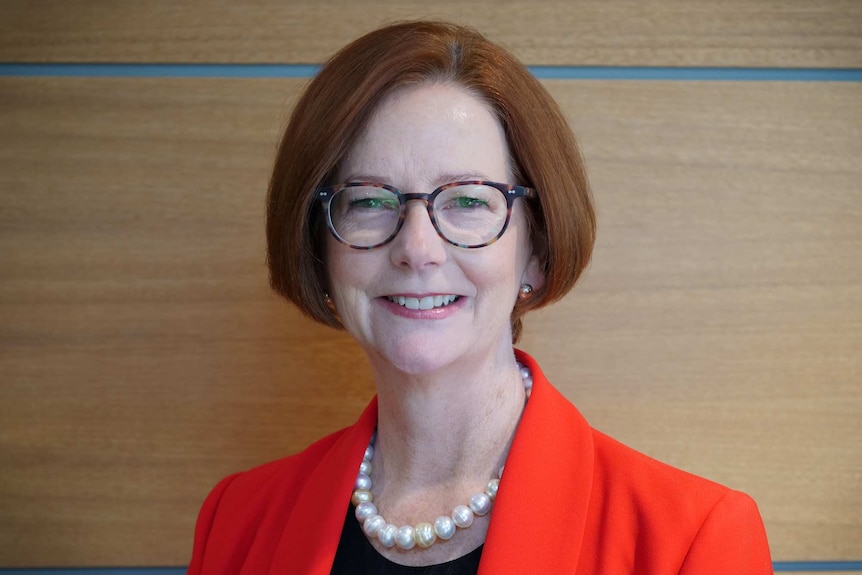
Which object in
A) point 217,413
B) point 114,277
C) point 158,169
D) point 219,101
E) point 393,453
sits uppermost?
point 219,101

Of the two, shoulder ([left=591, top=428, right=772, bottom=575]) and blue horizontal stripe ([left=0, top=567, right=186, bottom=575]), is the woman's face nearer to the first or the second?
shoulder ([left=591, top=428, right=772, bottom=575])

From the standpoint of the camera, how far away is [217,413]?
5.04 feet

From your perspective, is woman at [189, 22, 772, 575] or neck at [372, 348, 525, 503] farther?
neck at [372, 348, 525, 503]

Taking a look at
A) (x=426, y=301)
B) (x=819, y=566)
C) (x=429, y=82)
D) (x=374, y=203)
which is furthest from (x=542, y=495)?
(x=819, y=566)

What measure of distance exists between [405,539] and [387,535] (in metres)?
0.03

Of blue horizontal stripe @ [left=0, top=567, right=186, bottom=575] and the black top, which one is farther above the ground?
the black top

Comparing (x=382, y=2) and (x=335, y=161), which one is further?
(x=382, y=2)

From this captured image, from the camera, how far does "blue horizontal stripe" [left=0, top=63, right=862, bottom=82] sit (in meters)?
1.45

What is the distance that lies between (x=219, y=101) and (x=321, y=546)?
32.8 inches

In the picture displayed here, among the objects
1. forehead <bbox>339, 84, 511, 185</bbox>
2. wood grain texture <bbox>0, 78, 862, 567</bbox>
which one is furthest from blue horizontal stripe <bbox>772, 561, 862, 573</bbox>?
forehead <bbox>339, 84, 511, 185</bbox>

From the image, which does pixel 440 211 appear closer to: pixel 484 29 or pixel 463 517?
pixel 463 517

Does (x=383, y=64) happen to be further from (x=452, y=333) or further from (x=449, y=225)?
(x=452, y=333)

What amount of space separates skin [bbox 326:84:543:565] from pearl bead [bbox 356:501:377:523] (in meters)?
0.02

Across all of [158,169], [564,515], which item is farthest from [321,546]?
[158,169]
